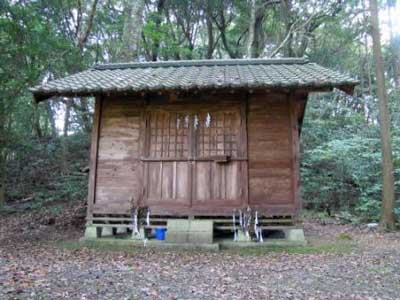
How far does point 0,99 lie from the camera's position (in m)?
9.77

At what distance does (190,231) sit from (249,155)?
198 centimetres

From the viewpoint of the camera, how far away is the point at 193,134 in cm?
774

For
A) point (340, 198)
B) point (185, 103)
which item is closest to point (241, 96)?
point (185, 103)

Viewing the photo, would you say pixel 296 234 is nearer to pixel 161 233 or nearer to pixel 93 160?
pixel 161 233

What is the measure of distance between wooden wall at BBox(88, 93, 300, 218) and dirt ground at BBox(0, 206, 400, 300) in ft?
3.28

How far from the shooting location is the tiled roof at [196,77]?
22.4 feet

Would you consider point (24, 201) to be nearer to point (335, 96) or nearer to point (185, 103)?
point (185, 103)

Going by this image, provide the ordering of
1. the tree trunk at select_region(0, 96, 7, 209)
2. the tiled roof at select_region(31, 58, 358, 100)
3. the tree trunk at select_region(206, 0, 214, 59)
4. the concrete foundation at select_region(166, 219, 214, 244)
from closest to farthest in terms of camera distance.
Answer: the tiled roof at select_region(31, 58, 358, 100) → the concrete foundation at select_region(166, 219, 214, 244) → the tree trunk at select_region(0, 96, 7, 209) → the tree trunk at select_region(206, 0, 214, 59)

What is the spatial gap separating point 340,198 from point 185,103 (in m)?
8.27

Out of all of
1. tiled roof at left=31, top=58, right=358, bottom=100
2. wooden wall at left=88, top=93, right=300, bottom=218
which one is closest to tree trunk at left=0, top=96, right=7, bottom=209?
tiled roof at left=31, top=58, right=358, bottom=100

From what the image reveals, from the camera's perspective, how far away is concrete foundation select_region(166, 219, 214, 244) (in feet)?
23.8

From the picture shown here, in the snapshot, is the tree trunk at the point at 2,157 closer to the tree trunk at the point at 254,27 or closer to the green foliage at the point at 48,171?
the green foliage at the point at 48,171

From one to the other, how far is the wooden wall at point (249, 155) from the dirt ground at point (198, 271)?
3.28ft

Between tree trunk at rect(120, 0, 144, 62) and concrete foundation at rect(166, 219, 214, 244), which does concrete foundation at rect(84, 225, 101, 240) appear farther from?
tree trunk at rect(120, 0, 144, 62)
